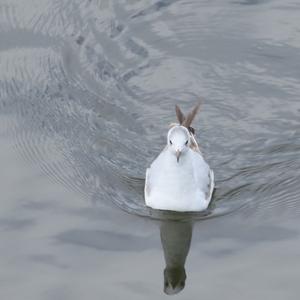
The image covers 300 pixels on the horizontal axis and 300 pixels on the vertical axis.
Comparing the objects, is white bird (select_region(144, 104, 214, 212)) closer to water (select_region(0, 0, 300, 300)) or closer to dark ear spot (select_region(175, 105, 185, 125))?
water (select_region(0, 0, 300, 300))

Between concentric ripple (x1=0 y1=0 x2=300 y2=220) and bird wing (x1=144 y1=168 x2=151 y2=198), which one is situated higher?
concentric ripple (x1=0 y1=0 x2=300 y2=220)

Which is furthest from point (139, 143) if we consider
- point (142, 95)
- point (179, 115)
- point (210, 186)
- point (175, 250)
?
point (175, 250)

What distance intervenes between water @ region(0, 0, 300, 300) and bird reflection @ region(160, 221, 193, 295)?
17mm

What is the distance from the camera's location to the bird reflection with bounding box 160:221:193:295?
11273 millimetres

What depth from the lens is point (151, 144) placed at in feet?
45.3

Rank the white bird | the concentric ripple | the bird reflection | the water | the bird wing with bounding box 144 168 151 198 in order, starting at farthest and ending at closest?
1. the concentric ripple
2. the bird wing with bounding box 144 168 151 198
3. the white bird
4. the water
5. the bird reflection

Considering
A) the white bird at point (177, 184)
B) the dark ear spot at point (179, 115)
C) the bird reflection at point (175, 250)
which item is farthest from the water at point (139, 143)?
the dark ear spot at point (179, 115)

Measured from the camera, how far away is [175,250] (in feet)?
39.0

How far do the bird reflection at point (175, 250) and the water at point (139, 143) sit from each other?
2 cm

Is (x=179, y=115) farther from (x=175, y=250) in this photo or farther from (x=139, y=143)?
(x=175, y=250)

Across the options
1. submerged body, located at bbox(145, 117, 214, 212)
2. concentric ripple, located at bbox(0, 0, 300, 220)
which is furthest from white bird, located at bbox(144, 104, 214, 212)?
concentric ripple, located at bbox(0, 0, 300, 220)

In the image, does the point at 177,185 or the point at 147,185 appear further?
the point at 147,185

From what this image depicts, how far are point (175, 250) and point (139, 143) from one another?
88.6 inches

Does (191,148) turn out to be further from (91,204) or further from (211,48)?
(211,48)
